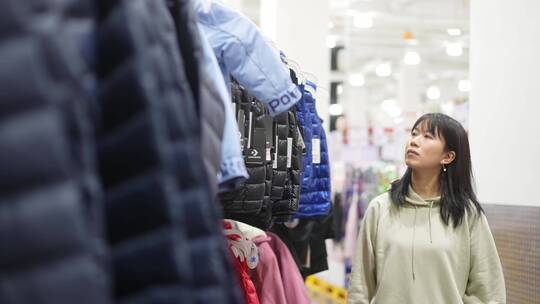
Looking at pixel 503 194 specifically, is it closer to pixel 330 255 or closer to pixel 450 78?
pixel 330 255

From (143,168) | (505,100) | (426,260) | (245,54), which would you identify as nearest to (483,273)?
(426,260)

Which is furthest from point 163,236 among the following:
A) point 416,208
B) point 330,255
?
point 330,255

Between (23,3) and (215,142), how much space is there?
661mm

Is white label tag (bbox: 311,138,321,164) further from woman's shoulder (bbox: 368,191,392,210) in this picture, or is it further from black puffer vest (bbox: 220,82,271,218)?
black puffer vest (bbox: 220,82,271,218)

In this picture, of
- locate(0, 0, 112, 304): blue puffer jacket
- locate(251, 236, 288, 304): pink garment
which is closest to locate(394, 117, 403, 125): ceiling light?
locate(251, 236, 288, 304): pink garment

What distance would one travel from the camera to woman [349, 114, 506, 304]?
3.27m

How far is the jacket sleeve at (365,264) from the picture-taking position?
11.2 feet

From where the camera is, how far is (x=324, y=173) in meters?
3.64

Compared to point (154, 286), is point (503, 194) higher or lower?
lower

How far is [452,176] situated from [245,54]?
1.87 meters

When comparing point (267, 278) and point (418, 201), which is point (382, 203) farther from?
point (267, 278)

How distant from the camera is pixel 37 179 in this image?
2.45 ft

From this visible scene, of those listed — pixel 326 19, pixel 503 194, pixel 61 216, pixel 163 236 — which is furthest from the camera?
pixel 326 19

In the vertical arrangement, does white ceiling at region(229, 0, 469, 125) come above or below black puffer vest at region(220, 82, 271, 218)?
above
